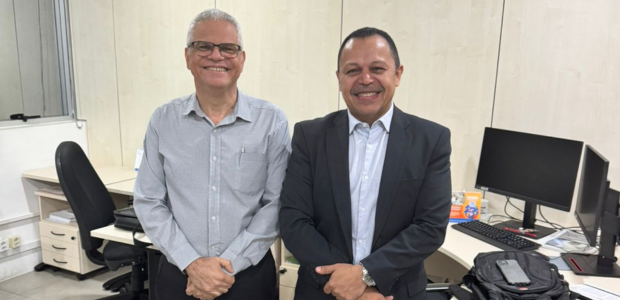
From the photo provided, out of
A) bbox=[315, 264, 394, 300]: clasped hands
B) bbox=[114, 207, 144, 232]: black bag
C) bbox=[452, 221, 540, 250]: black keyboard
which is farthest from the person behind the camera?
bbox=[114, 207, 144, 232]: black bag

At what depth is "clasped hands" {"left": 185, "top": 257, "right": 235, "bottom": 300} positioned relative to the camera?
1.58 metres

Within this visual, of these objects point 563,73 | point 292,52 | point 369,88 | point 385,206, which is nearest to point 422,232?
point 385,206

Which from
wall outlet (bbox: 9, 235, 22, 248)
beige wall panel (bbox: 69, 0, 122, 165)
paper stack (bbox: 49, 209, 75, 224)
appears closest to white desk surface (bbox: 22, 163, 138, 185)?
beige wall panel (bbox: 69, 0, 122, 165)

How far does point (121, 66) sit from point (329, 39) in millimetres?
1981

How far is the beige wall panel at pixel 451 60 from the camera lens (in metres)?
2.81

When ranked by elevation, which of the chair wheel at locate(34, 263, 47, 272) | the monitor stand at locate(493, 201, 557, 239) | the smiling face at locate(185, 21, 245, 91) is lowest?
the chair wheel at locate(34, 263, 47, 272)

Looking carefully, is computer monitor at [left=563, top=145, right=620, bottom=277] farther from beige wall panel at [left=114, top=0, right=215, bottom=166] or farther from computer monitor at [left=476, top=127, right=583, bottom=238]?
beige wall panel at [left=114, top=0, right=215, bottom=166]

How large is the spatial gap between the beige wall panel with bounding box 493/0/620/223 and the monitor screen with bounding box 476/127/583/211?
0.24 meters

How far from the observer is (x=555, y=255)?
7.24 feet

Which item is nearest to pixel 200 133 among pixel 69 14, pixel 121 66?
pixel 121 66

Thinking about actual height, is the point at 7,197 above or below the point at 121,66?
below

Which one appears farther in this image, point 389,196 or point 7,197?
point 7,197

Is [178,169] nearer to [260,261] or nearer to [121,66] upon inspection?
[260,261]

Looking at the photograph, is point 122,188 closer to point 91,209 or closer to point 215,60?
point 91,209
